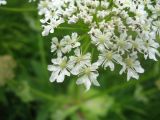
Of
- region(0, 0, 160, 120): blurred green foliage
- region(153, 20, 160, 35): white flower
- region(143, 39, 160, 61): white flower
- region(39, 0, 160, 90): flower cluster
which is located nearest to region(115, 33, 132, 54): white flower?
region(39, 0, 160, 90): flower cluster

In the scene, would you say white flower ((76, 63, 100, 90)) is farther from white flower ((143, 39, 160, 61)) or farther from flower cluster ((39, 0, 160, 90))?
white flower ((143, 39, 160, 61))

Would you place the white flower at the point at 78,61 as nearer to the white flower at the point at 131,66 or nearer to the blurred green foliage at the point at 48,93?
the white flower at the point at 131,66

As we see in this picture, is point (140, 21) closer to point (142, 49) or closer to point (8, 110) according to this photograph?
point (142, 49)

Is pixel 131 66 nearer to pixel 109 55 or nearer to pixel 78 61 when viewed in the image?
pixel 109 55

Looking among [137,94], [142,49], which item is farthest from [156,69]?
[142,49]

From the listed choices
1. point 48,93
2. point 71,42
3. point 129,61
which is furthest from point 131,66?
point 48,93
